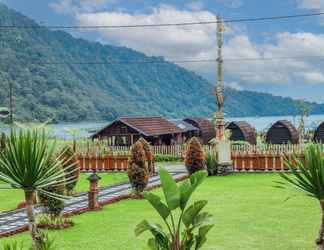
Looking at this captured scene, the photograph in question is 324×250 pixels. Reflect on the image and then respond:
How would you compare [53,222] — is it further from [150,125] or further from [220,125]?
[150,125]

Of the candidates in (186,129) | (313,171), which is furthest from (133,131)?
(313,171)

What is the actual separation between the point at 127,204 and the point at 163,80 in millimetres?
183474

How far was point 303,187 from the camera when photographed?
787cm

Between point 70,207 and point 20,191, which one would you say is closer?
point 70,207

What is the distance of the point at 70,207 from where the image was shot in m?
14.2

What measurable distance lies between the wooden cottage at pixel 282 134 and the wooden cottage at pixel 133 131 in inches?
308

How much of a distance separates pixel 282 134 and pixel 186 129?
7.84m

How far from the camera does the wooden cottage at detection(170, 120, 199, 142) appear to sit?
42206mm

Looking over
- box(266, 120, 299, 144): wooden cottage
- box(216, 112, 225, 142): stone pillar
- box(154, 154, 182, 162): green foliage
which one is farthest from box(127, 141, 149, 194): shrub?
box(266, 120, 299, 144): wooden cottage

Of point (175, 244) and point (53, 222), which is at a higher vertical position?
point (175, 244)

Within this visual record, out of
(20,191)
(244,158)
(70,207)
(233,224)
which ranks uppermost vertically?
(244,158)

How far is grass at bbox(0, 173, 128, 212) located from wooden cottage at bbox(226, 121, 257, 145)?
17586mm

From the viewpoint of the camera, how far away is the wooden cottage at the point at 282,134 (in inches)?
1524

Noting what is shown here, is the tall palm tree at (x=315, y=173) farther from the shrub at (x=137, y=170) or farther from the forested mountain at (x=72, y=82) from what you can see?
the forested mountain at (x=72, y=82)
